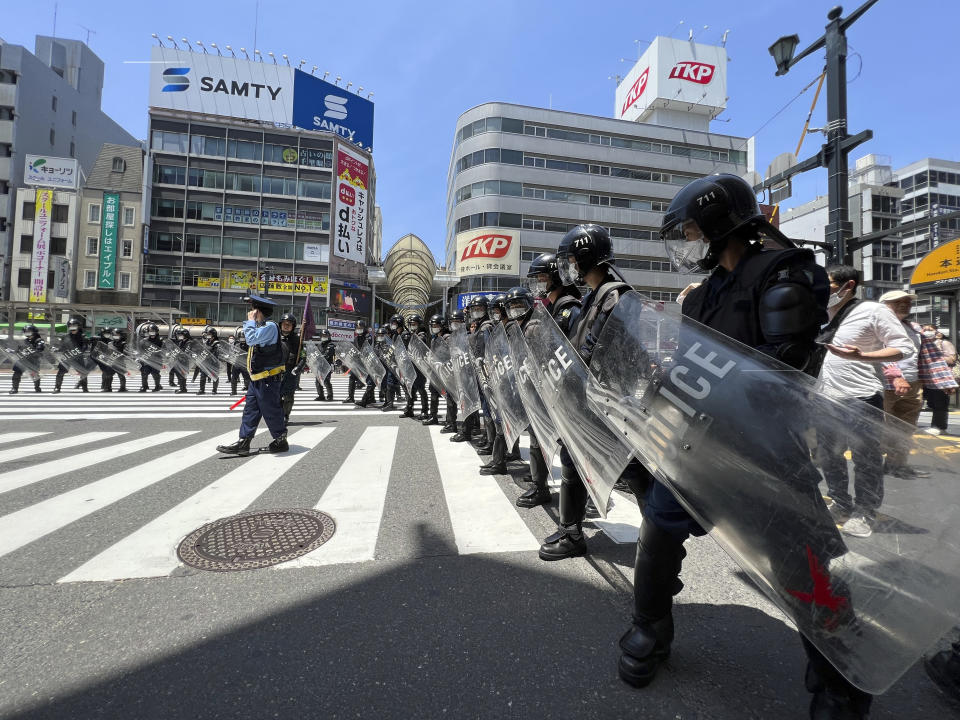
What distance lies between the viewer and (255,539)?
116 inches

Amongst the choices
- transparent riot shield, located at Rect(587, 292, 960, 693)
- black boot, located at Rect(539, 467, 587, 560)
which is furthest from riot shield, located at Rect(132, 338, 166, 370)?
transparent riot shield, located at Rect(587, 292, 960, 693)

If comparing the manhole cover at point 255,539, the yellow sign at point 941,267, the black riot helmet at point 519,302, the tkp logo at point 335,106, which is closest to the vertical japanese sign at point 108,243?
the tkp logo at point 335,106

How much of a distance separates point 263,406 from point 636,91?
198 feet

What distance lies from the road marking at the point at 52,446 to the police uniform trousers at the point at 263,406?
92.9 inches

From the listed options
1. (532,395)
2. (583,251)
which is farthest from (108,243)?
(583,251)

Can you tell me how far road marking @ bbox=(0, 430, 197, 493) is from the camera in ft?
13.7

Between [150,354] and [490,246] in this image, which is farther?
[490,246]

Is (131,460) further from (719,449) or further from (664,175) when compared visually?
(664,175)

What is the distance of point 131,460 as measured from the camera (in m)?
Answer: 5.00

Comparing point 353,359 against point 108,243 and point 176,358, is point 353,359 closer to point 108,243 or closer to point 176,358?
point 176,358

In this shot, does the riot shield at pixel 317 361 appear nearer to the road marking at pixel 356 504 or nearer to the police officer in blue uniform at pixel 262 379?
the road marking at pixel 356 504

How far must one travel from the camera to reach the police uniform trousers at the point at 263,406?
536 centimetres

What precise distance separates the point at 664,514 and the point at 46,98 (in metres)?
64.5

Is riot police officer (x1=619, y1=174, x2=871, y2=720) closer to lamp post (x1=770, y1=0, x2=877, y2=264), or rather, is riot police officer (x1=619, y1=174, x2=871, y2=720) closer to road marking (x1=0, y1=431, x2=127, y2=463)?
road marking (x1=0, y1=431, x2=127, y2=463)
